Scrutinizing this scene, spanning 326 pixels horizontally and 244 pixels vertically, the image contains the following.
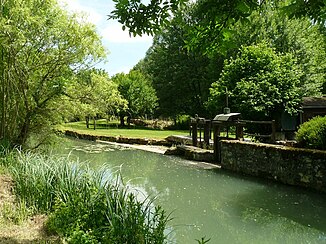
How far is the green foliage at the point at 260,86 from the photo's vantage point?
16.3 meters

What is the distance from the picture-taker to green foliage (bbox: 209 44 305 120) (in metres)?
16.3

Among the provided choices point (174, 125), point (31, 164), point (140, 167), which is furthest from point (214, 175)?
point (174, 125)

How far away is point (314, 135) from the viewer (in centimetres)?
952

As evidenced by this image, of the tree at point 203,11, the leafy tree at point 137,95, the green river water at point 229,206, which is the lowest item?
the green river water at point 229,206

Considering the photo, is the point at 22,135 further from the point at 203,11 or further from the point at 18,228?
the point at 203,11

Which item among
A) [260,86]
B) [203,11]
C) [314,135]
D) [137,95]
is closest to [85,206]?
[203,11]

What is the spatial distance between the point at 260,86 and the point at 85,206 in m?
13.4

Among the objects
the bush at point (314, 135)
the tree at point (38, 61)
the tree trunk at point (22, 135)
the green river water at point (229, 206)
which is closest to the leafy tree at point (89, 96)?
the tree at point (38, 61)

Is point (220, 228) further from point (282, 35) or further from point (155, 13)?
point (282, 35)

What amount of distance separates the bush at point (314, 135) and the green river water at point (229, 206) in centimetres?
137

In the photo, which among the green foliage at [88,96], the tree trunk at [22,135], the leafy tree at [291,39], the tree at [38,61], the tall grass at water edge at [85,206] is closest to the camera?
the tall grass at water edge at [85,206]

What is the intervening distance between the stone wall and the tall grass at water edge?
18.2 ft

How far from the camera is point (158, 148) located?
18.7 m

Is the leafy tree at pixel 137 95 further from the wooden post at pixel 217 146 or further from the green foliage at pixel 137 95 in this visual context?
the wooden post at pixel 217 146
